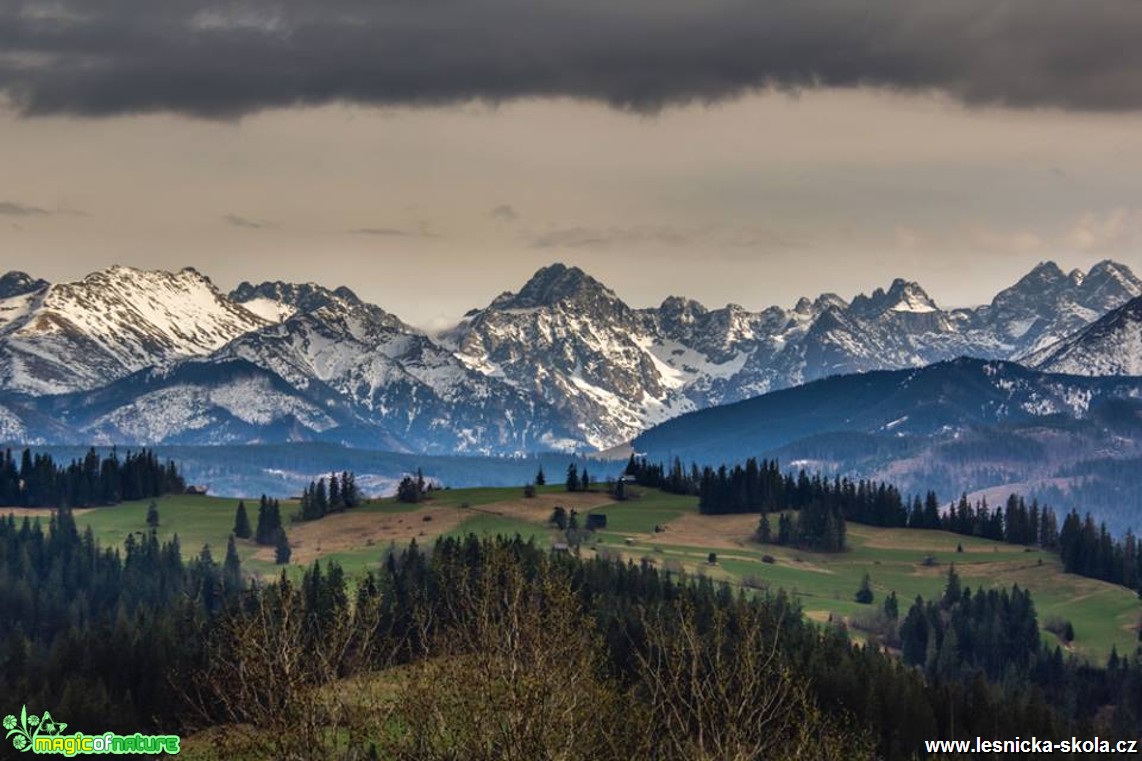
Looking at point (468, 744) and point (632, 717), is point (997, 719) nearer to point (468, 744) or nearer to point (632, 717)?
point (632, 717)

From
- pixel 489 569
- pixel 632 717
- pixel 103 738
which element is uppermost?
pixel 489 569

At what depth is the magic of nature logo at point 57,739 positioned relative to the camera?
6624 inches

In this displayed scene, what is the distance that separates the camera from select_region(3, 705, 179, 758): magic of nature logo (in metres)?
168

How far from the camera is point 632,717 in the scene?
299 ft

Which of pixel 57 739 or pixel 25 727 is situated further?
pixel 25 727

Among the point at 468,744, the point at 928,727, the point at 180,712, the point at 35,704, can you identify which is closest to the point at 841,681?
the point at 928,727

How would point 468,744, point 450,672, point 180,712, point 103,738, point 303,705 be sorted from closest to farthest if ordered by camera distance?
point 303,705, point 468,744, point 450,672, point 103,738, point 180,712

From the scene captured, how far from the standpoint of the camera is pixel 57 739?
579 ft

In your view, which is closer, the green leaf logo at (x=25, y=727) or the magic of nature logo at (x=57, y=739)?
the magic of nature logo at (x=57, y=739)

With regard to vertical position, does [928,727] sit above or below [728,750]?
below

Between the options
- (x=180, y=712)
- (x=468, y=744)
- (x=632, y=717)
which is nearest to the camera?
(x=468, y=744)

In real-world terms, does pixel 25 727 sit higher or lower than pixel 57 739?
higher

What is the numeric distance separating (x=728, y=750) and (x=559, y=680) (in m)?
11.9

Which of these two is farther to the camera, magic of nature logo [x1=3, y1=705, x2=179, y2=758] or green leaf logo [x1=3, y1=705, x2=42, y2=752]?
green leaf logo [x1=3, y1=705, x2=42, y2=752]
